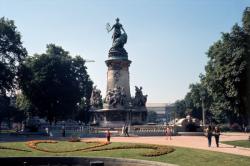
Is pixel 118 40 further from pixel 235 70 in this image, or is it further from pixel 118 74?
pixel 235 70

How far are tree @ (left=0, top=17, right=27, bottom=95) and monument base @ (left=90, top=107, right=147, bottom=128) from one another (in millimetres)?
14647

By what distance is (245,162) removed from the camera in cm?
2053

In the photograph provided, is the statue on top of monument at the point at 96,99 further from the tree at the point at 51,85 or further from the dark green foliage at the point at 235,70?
the dark green foliage at the point at 235,70

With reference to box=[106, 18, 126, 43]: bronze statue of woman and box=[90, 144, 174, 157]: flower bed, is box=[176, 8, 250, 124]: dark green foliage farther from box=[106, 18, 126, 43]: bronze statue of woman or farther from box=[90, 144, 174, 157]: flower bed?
box=[106, 18, 126, 43]: bronze statue of woman

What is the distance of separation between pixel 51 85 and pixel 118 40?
14115mm

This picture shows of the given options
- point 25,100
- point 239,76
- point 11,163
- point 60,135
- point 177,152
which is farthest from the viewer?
point 25,100

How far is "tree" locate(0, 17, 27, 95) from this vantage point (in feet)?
184

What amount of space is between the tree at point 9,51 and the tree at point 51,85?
3.89m

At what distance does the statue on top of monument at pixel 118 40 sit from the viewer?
205ft

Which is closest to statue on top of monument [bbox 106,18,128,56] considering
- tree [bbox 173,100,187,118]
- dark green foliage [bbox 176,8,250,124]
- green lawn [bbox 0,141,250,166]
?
dark green foliage [bbox 176,8,250,124]

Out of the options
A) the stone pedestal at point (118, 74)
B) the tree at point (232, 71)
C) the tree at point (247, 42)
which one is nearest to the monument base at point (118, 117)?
the stone pedestal at point (118, 74)

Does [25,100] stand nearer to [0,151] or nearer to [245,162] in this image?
[0,151]

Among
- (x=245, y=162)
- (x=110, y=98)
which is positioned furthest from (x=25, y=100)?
(x=245, y=162)

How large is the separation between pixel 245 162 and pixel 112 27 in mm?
48069
